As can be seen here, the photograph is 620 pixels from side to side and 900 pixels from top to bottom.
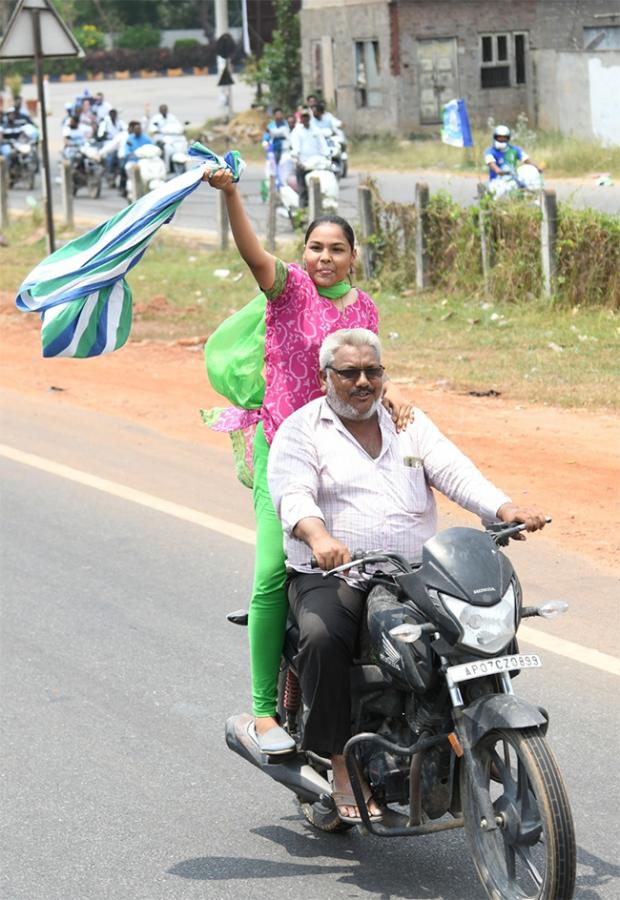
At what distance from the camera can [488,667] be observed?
4.03 meters

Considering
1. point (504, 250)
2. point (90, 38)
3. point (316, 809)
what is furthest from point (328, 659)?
point (90, 38)

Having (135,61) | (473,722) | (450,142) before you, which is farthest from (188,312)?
(135,61)

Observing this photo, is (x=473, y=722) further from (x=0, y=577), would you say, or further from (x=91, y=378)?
(x=91, y=378)

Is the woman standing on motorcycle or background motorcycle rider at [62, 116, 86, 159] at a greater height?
background motorcycle rider at [62, 116, 86, 159]

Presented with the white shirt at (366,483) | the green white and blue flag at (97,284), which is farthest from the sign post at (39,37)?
the white shirt at (366,483)

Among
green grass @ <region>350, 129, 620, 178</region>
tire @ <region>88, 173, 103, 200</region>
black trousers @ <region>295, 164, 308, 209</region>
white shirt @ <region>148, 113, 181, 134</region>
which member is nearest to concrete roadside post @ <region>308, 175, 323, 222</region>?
black trousers @ <region>295, 164, 308, 209</region>

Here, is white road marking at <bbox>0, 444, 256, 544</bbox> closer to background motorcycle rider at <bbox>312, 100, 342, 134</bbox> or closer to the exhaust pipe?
the exhaust pipe

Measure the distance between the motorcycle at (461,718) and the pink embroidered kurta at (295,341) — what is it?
88cm

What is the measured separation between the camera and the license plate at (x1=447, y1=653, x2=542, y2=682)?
4.02 m

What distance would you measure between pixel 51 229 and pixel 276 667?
602 inches

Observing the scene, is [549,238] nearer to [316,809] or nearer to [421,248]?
[421,248]

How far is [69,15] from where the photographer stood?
78.7 meters

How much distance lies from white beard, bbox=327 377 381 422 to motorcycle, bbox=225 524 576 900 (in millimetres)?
489

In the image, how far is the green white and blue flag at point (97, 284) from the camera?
5.30m
